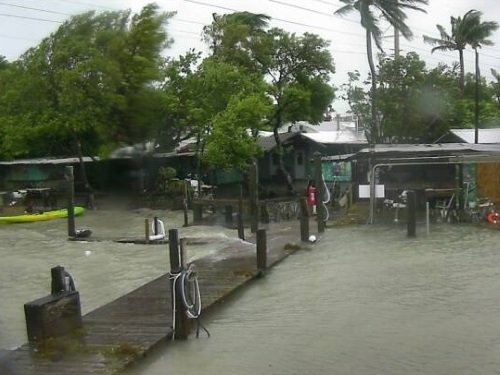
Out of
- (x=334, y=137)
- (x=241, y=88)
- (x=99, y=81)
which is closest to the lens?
Answer: (x=99, y=81)

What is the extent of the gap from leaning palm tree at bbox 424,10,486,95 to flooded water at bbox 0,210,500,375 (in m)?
22.9

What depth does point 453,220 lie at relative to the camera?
17.9 metres

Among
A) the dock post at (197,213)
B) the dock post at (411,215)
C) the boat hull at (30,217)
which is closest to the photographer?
the dock post at (411,215)

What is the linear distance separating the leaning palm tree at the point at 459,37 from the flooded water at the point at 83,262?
74.1ft

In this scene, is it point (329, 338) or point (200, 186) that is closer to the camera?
point (329, 338)

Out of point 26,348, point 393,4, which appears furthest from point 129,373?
point 393,4

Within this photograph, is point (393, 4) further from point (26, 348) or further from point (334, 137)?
point (26, 348)

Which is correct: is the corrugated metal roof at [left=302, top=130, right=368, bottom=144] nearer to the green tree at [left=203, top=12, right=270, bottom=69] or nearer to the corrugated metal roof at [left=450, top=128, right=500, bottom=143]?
the corrugated metal roof at [left=450, top=128, right=500, bottom=143]

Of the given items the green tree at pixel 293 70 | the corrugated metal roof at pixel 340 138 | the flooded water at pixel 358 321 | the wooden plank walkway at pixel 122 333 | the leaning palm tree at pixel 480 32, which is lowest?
the flooded water at pixel 358 321

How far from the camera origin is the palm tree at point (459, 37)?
36128 mm

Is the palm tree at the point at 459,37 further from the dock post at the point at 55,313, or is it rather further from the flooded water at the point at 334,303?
the dock post at the point at 55,313

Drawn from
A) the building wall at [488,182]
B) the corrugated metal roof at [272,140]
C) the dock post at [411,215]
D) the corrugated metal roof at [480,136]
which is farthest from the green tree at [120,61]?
the corrugated metal roof at [272,140]

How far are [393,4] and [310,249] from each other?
16.9 meters

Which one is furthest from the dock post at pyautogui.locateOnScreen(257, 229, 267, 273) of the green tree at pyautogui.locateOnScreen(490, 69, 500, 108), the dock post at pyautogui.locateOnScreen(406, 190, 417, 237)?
the green tree at pyautogui.locateOnScreen(490, 69, 500, 108)
